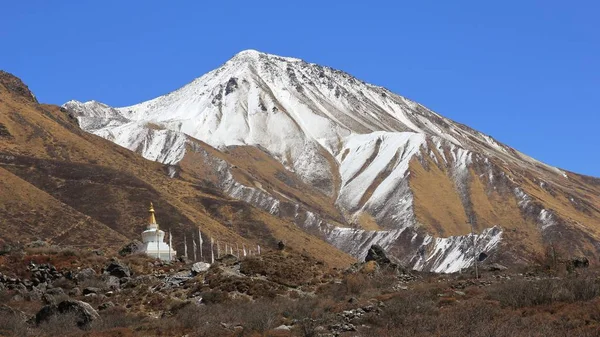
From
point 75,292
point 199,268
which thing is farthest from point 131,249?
point 75,292

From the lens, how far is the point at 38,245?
52281mm

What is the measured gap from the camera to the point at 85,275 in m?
44.2

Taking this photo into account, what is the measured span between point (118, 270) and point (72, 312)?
40.0 feet

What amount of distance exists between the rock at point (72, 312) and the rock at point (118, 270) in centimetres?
1117

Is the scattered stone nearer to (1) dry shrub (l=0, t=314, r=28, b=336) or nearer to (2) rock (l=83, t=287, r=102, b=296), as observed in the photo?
(1) dry shrub (l=0, t=314, r=28, b=336)

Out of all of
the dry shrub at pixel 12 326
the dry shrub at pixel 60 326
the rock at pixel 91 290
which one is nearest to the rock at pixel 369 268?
the rock at pixel 91 290

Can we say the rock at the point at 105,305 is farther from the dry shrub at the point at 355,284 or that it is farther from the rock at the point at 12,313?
the dry shrub at the point at 355,284

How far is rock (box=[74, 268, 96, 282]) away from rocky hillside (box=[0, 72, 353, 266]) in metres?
35.1

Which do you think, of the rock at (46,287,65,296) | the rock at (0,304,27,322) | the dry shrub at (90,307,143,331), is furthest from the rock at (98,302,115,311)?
the rock at (46,287,65,296)

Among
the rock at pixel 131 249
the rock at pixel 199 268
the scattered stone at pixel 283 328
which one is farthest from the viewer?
the rock at pixel 131 249

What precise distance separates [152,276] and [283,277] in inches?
259

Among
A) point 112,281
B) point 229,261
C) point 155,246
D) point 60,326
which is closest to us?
point 60,326

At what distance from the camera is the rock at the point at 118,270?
44.9m

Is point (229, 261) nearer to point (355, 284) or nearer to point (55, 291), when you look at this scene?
point (355, 284)
